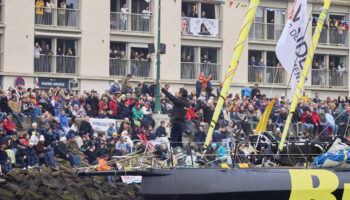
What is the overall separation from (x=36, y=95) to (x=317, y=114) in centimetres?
1274

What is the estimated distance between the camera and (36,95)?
3002cm

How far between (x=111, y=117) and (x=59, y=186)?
575 centimetres

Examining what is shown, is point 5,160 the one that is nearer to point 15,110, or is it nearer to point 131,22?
point 15,110

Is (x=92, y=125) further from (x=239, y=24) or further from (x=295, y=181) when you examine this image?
(x=239, y=24)

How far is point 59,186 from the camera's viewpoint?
1014 inches

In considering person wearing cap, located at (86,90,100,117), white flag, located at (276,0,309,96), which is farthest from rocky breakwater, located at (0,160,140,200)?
white flag, located at (276,0,309,96)

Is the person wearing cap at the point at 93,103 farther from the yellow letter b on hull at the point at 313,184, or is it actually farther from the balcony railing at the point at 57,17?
the yellow letter b on hull at the point at 313,184

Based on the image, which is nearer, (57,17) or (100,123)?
(100,123)

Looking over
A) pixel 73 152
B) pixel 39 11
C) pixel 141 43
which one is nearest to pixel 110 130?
pixel 73 152

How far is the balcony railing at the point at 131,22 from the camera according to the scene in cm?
4272

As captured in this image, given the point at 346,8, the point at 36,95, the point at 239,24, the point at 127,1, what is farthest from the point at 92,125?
the point at 346,8

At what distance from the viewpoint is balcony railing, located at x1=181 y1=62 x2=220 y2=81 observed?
44594mm

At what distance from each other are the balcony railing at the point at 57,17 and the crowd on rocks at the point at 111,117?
8392mm

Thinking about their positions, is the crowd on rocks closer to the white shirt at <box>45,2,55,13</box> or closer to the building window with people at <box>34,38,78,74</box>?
the building window with people at <box>34,38,78,74</box>
